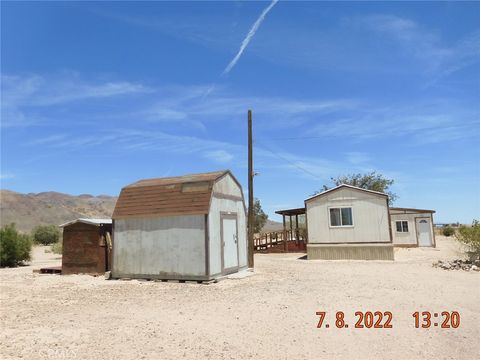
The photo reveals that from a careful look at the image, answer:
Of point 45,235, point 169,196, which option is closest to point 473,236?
point 169,196

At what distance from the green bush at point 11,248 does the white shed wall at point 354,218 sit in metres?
17.1

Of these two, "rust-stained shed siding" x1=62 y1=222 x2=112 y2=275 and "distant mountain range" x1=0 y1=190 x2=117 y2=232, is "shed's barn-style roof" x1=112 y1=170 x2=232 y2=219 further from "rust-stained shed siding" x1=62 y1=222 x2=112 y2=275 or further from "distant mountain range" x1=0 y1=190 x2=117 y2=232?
"distant mountain range" x1=0 y1=190 x2=117 y2=232

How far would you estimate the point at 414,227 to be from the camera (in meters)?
30.2

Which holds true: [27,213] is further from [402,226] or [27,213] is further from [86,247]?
[402,226]

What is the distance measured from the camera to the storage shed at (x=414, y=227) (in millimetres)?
29906

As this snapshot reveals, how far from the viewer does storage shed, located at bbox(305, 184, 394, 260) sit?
20.2 metres

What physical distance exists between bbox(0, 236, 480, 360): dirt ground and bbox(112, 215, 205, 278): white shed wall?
782 mm

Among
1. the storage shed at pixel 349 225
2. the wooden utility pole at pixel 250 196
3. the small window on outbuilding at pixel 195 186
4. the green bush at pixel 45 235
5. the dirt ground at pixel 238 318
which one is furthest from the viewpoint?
the green bush at pixel 45 235

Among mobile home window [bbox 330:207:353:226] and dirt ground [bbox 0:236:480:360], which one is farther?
mobile home window [bbox 330:207:353:226]

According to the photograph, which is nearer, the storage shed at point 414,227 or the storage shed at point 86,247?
the storage shed at point 86,247

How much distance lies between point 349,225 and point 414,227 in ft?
40.8

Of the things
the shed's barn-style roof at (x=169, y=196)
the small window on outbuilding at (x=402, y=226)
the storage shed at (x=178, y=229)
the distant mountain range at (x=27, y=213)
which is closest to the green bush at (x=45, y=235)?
the distant mountain range at (x=27, y=213)

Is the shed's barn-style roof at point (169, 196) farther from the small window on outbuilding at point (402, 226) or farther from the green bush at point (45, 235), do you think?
the green bush at point (45, 235)

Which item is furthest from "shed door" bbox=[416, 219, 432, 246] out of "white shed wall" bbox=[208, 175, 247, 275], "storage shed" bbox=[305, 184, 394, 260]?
"white shed wall" bbox=[208, 175, 247, 275]
